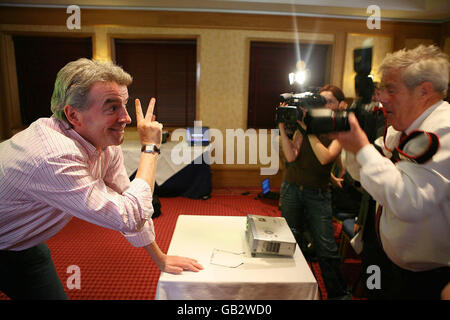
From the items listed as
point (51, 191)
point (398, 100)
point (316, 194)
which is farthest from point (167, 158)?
point (398, 100)

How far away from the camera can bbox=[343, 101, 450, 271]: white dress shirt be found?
937 millimetres

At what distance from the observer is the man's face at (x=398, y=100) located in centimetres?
112

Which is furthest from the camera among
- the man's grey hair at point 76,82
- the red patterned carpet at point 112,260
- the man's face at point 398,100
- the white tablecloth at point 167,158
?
the white tablecloth at point 167,158

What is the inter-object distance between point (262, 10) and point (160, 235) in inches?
139

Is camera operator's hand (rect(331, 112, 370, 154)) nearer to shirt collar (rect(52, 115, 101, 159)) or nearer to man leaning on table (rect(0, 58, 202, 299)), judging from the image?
man leaning on table (rect(0, 58, 202, 299))

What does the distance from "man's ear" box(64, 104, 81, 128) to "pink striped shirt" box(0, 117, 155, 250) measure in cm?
4

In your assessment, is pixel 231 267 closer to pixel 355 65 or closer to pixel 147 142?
pixel 147 142

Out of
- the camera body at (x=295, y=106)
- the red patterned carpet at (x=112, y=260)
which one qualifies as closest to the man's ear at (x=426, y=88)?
the camera body at (x=295, y=106)

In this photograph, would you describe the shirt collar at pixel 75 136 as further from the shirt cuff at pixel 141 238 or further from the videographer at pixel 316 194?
the videographer at pixel 316 194

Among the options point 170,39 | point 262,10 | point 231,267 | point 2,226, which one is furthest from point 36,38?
point 231,267

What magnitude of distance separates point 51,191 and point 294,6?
162 inches

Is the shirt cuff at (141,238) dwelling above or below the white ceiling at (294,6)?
below

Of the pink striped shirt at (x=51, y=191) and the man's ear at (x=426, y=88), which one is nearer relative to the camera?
the pink striped shirt at (x=51, y=191)

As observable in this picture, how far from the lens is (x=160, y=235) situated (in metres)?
2.88
